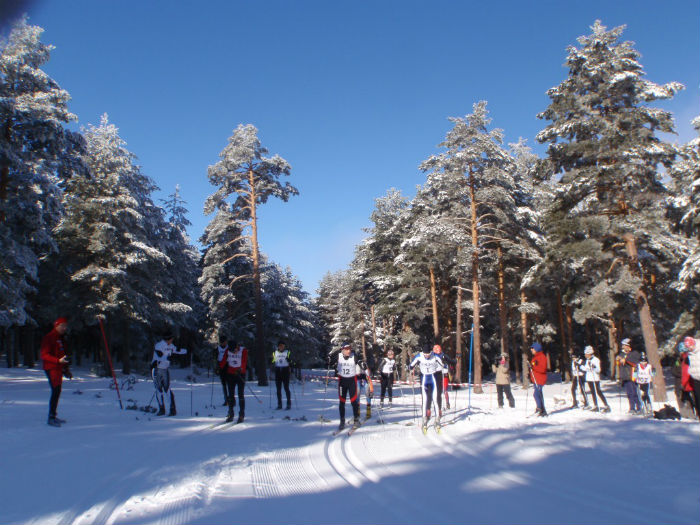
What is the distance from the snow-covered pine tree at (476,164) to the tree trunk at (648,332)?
24.3ft

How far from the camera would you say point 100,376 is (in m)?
25.1

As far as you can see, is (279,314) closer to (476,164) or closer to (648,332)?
(476,164)

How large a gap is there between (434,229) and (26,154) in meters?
17.2

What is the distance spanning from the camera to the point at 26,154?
1662cm

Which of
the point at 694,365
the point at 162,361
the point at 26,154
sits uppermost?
the point at 26,154

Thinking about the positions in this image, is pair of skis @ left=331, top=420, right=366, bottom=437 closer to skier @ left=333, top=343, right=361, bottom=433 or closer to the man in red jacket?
skier @ left=333, top=343, right=361, bottom=433

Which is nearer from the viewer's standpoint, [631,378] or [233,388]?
[233,388]

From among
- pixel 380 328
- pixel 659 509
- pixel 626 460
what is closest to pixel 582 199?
pixel 626 460

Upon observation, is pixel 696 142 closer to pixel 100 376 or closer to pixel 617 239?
pixel 617 239

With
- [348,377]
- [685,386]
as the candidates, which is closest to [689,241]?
[685,386]

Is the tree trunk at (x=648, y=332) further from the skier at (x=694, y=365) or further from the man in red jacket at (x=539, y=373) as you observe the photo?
the skier at (x=694, y=365)

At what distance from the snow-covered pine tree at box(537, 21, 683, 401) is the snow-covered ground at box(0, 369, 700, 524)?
30.5 ft

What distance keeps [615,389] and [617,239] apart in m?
9.68

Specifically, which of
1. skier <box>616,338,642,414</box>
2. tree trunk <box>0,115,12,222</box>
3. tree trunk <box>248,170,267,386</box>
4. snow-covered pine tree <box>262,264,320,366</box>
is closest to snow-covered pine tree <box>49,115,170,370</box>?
tree trunk <box>248,170,267,386</box>
